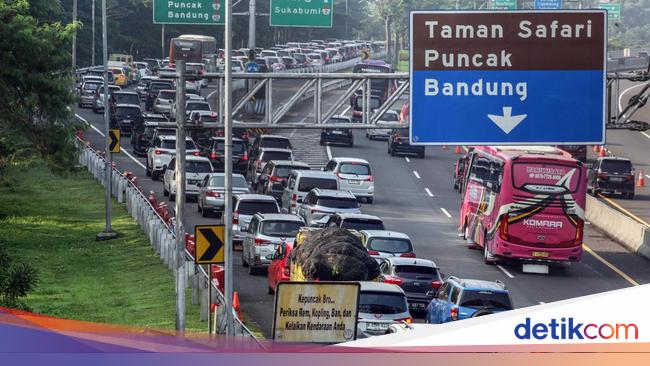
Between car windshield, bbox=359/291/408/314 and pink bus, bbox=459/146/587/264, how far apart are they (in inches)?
521

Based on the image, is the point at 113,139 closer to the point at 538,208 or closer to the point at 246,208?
the point at 246,208

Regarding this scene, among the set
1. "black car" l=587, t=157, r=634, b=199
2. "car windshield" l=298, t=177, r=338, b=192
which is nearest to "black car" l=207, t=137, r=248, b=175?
"car windshield" l=298, t=177, r=338, b=192

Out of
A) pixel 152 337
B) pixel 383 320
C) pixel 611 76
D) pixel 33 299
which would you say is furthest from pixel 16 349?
pixel 33 299

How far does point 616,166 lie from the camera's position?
55375 millimetres

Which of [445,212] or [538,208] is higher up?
[538,208]

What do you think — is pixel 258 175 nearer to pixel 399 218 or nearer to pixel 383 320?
pixel 399 218

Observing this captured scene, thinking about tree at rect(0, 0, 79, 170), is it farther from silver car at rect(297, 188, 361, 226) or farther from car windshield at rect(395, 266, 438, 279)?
car windshield at rect(395, 266, 438, 279)

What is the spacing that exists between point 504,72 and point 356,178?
32257mm

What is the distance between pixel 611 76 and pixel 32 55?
69.3 feet

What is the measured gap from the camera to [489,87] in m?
20.1

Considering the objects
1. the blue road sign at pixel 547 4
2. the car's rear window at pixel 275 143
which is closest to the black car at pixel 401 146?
the car's rear window at pixel 275 143

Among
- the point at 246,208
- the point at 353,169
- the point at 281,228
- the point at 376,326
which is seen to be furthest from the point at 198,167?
the point at 376,326

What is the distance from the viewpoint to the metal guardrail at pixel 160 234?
2484 cm

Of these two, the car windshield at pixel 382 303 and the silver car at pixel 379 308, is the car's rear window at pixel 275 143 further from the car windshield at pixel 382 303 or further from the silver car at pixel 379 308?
the car windshield at pixel 382 303
